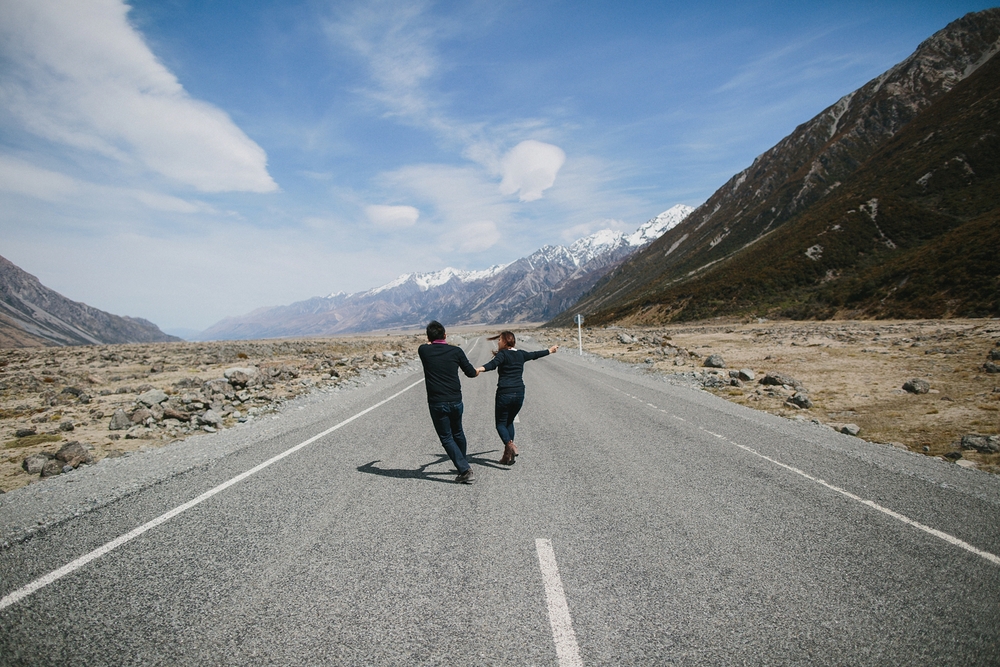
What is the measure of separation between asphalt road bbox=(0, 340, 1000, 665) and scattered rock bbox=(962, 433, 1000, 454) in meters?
1.66

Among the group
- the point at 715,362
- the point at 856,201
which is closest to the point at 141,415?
the point at 715,362

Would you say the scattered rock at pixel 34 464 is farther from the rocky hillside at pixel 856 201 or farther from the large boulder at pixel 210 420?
the rocky hillside at pixel 856 201

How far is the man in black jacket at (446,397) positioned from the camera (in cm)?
621

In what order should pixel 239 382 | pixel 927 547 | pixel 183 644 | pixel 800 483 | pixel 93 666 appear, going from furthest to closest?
pixel 239 382 → pixel 800 483 → pixel 927 547 → pixel 183 644 → pixel 93 666

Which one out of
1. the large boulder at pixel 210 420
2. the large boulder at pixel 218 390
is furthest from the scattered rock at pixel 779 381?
the large boulder at pixel 218 390

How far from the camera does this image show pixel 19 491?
6465 mm

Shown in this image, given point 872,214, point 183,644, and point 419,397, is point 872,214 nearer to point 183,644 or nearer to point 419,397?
point 419,397

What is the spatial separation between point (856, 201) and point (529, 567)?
4015 inches

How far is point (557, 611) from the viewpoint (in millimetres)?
3221

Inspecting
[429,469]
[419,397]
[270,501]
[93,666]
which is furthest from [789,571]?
[419,397]

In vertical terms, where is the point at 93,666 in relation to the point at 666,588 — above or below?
above

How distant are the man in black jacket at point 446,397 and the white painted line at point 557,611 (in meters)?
2.22

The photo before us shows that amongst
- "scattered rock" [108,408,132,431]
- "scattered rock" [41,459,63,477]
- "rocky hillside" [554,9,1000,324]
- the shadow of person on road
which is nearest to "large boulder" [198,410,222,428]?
"scattered rock" [108,408,132,431]

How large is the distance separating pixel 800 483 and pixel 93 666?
764 cm
